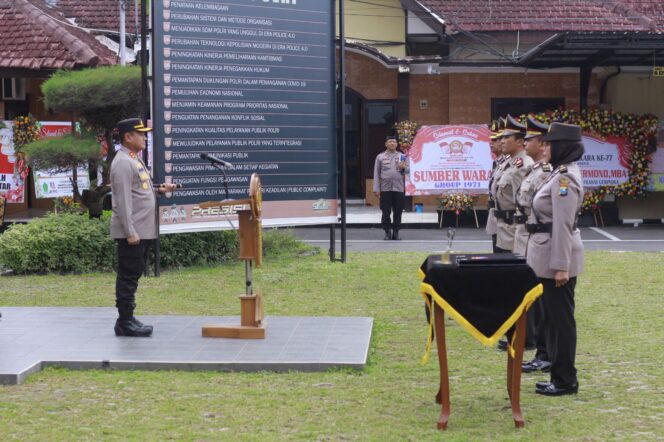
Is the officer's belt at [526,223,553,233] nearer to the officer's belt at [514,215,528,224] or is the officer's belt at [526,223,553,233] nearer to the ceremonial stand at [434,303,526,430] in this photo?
the ceremonial stand at [434,303,526,430]

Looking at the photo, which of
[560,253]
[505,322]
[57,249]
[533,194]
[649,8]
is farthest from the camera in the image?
[649,8]

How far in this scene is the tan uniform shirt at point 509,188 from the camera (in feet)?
30.5

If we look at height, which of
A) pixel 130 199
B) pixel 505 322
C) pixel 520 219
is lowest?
pixel 505 322

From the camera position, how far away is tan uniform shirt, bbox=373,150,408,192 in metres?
19.5

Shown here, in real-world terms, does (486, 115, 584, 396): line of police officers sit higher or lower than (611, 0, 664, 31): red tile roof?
lower

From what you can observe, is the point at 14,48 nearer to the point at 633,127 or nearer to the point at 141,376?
the point at 633,127

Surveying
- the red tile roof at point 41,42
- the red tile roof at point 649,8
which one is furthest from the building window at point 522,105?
the red tile roof at point 41,42

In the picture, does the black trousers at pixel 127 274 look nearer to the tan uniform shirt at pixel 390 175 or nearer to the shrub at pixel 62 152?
the shrub at pixel 62 152

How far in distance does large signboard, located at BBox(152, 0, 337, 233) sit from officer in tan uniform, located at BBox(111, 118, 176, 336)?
3.72 meters

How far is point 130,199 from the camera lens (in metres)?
9.20

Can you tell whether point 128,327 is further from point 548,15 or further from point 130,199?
point 548,15

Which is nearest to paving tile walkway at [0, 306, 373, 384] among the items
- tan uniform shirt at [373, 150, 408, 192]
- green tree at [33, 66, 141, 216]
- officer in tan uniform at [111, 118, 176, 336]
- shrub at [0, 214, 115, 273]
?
officer in tan uniform at [111, 118, 176, 336]

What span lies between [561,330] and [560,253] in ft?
1.78

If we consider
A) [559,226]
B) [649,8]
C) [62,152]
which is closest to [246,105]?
[62,152]
